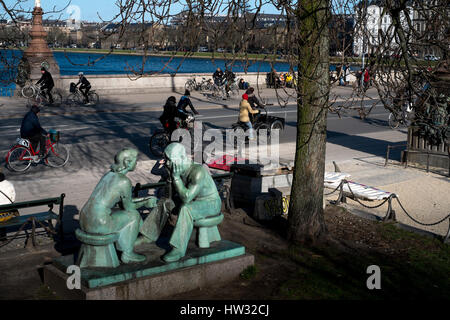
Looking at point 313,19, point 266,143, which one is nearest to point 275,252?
point 313,19

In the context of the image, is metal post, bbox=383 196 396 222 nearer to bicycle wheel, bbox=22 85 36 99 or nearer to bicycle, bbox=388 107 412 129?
bicycle, bbox=388 107 412 129

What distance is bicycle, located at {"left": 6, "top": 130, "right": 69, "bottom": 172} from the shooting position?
13945mm

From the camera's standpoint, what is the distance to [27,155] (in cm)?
1412

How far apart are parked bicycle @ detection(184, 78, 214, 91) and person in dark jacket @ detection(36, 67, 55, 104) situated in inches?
407

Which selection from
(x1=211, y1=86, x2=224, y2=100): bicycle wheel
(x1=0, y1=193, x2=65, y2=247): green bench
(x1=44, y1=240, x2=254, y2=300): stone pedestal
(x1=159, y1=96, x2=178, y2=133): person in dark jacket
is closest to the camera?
(x1=44, y1=240, x2=254, y2=300): stone pedestal

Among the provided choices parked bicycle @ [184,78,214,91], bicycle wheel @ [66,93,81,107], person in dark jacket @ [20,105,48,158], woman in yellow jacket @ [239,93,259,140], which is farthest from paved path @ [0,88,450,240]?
parked bicycle @ [184,78,214,91]

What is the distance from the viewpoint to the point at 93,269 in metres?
6.53

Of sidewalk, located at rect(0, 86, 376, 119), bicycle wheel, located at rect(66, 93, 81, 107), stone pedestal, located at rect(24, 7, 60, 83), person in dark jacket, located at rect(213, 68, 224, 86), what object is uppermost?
stone pedestal, located at rect(24, 7, 60, 83)

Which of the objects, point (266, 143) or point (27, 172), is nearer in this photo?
point (27, 172)
